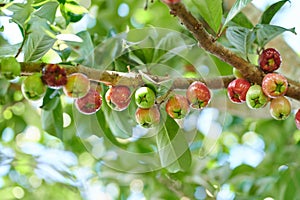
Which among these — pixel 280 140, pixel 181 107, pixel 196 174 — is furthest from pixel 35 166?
pixel 181 107

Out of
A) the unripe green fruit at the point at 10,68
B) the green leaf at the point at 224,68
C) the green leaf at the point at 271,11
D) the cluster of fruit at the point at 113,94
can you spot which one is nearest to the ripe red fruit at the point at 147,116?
the cluster of fruit at the point at 113,94

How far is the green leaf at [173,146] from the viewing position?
141 cm

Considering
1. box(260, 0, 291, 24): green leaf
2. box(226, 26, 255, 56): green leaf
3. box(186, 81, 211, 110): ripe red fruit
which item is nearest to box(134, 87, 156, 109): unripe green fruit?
box(186, 81, 211, 110): ripe red fruit

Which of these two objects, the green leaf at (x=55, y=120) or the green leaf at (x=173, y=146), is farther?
the green leaf at (x=55, y=120)

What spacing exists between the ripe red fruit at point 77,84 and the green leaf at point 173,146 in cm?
28

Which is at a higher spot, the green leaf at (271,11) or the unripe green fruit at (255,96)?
the green leaf at (271,11)

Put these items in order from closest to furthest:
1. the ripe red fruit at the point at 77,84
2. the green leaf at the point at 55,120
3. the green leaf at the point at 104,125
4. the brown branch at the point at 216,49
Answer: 1. the brown branch at the point at 216,49
2. the ripe red fruit at the point at 77,84
3. the green leaf at the point at 55,120
4. the green leaf at the point at 104,125

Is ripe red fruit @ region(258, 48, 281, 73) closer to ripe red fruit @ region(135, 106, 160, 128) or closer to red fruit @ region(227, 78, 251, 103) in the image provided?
red fruit @ region(227, 78, 251, 103)

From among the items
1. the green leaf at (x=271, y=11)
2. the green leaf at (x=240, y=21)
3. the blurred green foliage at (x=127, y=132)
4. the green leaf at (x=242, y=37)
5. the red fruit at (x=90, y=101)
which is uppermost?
the green leaf at (x=271, y=11)

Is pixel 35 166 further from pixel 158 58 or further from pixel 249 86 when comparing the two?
pixel 249 86

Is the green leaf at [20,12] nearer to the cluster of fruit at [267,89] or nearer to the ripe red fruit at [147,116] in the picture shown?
the ripe red fruit at [147,116]

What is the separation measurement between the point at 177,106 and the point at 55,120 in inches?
17.5

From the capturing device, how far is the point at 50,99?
4.60 ft

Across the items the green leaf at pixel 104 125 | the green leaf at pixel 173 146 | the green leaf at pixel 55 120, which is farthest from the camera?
the green leaf at pixel 104 125
